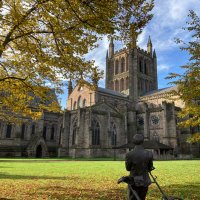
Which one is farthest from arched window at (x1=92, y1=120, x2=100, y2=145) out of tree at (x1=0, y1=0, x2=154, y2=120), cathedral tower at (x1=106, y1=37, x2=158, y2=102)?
tree at (x1=0, y1=0, x2=154, y2=120)

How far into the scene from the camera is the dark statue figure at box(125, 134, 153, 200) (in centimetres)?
413

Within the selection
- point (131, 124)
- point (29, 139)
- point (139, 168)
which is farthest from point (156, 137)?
point (139, 168)

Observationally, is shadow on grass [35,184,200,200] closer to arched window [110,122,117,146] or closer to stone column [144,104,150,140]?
arched window [110,122,117,146]

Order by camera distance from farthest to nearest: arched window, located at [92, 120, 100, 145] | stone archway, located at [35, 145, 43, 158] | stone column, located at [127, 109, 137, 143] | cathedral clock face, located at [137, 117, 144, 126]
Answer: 1. cathedral clock face, located at [137, 117, 144, 126]
2. stone column, located at [127, 109, 137, 143]
3. stone archway, located at [35, 145, 43, 158]
4. arched window, located at [92, 120, 100, 145]

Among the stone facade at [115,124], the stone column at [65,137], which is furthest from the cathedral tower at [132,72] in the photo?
the stone column at [65,137]

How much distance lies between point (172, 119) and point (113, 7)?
41.9 m

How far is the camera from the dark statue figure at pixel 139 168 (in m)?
4.13

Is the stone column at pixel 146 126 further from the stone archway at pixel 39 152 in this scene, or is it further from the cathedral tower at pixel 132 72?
the stone archway at pixel 39 152

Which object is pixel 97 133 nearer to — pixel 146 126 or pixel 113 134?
pixel 113 134

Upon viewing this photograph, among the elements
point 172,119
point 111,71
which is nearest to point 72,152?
point 172,119

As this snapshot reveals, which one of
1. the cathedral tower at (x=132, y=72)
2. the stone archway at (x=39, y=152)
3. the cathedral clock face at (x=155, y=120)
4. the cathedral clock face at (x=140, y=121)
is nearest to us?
the stone archway at (x=39, y=152)

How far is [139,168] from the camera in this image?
4.22m

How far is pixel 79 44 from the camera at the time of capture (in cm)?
926

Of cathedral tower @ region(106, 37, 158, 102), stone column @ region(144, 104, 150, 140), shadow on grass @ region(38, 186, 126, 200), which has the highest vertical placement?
cathedral tower @ region(106, 37, 158, 102)
